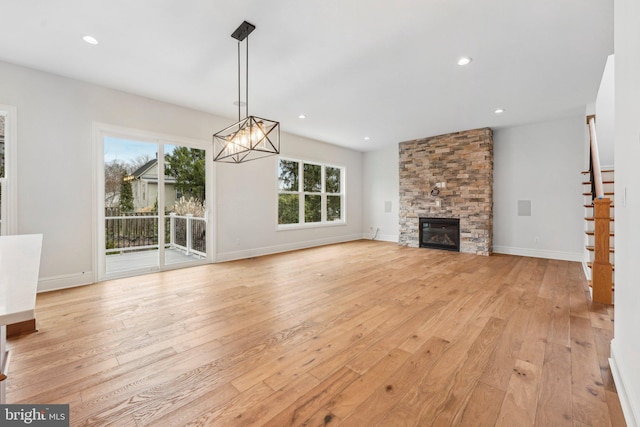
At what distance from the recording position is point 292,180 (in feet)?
21.5

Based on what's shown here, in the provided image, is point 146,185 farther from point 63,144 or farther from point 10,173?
point 10,173

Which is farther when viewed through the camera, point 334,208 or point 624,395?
point 334,208

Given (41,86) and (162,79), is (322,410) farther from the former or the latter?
(41,86)

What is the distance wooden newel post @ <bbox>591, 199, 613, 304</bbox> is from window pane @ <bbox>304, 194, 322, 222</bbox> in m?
5.23

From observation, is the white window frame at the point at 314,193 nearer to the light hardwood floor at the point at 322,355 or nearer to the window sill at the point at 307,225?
the window sill at the point at 307,225

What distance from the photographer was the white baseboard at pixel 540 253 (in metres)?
5.07

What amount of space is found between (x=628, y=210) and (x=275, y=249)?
17.4 ft

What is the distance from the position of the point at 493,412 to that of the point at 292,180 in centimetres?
571

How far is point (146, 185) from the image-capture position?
4234mm

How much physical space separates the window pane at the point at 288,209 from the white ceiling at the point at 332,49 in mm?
2299

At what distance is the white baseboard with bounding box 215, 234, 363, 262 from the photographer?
16.7 feet

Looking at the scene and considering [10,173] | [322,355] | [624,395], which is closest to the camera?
[624,395]

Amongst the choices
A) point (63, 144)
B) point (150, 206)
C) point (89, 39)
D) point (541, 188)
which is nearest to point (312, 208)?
point (150, 206)

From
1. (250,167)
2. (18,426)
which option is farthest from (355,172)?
(18,426)
